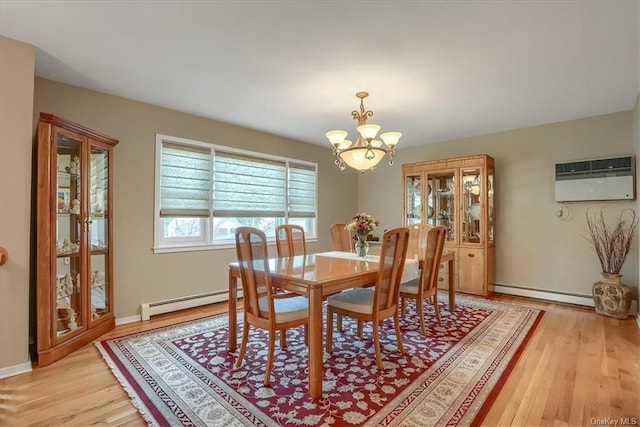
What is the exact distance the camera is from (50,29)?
2197 millimetres

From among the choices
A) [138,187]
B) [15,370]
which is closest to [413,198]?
[138,187]

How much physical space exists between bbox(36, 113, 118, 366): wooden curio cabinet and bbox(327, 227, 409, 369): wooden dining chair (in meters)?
2.16

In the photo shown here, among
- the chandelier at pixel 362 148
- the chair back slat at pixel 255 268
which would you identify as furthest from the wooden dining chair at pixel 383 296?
the chandelier at pixel 362 148

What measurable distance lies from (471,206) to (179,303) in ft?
13.5

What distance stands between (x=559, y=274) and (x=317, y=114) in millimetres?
3763

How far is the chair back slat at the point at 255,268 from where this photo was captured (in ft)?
7.27

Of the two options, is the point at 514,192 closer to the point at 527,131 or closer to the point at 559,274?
the point at 527,131

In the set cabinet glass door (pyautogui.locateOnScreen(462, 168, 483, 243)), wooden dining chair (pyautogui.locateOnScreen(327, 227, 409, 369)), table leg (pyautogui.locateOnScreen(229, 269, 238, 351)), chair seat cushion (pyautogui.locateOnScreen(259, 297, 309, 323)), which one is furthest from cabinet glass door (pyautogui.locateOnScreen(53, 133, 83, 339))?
cabinet glass door (pyautogui.locateOnScreen(462, 168, 483, 243))

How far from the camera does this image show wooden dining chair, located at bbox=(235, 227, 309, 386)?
7.26ft

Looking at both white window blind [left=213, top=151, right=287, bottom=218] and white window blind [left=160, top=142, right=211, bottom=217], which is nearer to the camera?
white window blind [left=160, top=142, right=211, bottom=217]

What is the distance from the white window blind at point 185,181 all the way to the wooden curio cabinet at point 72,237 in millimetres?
634

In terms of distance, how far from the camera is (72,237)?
112 inches

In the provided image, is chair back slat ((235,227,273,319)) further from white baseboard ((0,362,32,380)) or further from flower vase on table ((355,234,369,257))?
white baseboard ((0,362,32,380))

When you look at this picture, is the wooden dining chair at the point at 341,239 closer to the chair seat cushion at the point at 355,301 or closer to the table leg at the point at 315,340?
the chair seat cushion at the point at 355,301
